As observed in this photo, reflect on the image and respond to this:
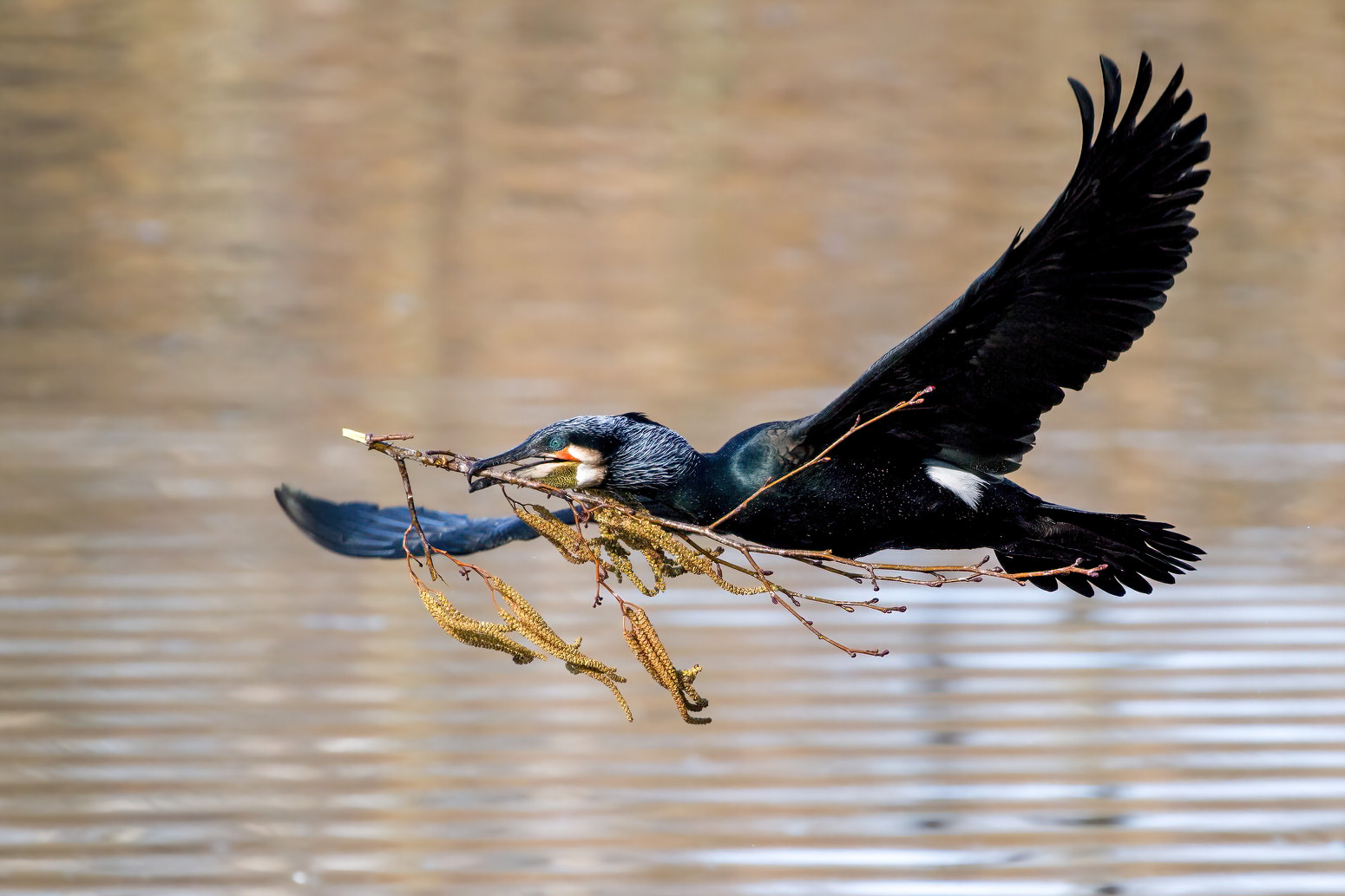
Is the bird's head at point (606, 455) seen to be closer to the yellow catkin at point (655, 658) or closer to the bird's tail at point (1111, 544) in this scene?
the yellow catkin at point (655, 658)

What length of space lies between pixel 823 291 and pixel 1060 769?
258cm

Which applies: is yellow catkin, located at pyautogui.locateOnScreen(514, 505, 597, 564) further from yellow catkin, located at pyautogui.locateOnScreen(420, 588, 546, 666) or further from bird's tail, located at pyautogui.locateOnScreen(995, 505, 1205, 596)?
bird's tail, located at pyautogui.locateOnScreen(995, 505, 1205, 596)

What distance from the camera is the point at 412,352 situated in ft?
22.4

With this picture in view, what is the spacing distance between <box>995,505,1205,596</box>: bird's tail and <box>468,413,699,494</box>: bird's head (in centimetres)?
53

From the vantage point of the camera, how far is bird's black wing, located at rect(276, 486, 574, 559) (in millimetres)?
2541

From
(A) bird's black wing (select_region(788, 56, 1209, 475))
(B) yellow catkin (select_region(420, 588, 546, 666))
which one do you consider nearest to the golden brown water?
(A) bird's black wing (select_region(788, 56, 1209, 475))

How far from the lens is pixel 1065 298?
2.04 meters

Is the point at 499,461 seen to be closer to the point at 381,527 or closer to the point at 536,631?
the point at 536,631

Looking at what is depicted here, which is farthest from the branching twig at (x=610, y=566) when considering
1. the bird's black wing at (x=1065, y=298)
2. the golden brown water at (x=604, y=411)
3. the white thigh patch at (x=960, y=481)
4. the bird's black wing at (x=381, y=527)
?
the golden brown water at (x=604, y=411)

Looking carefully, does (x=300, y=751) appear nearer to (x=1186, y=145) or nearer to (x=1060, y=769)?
(x=1060, y=769)

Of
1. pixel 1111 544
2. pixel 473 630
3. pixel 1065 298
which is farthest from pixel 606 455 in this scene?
pixel 1111 544

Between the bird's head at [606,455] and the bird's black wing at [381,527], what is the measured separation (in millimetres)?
507

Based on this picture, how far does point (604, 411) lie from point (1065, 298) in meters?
4.17

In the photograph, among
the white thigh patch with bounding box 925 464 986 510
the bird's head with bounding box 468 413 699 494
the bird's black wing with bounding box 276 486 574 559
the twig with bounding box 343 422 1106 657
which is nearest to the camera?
the twig with bounding box 343 422 1106 657
